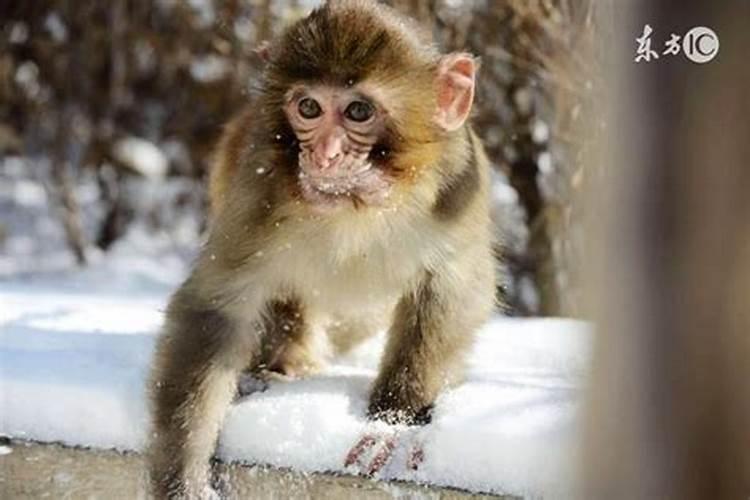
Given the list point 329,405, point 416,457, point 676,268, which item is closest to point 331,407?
point 329,405

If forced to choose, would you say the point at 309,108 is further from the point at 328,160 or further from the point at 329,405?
the point at 329,405

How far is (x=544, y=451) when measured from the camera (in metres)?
1.29

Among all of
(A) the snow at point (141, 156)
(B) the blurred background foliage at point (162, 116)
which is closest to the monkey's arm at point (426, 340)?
(B) the blurred background foliage at point (162, 116)

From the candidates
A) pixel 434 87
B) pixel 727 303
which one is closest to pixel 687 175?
pixel 727 303

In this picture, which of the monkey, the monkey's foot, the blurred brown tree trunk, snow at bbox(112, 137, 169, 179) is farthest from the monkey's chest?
snow at bbox(112, 137, 169, 179)

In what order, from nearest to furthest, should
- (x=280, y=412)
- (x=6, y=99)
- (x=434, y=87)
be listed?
(x=434, y=87)
(x=280, y=412)
(x=6, y=99)

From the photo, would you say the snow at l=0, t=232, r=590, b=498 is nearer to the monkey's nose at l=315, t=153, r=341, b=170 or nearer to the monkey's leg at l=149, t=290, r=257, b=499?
the monkey's leg at l=149, t=290, r=257, b=499

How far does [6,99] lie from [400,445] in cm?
113

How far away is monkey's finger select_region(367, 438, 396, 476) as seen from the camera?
4.36 ft

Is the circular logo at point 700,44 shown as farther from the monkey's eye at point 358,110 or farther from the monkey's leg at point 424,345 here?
the monkey's leg at point 424,345

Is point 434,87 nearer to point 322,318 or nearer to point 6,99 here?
point 322,318

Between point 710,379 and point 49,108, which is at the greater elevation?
point 49,108

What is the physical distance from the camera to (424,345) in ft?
4.55

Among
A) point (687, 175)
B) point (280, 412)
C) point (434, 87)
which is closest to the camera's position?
point (687, 175)
